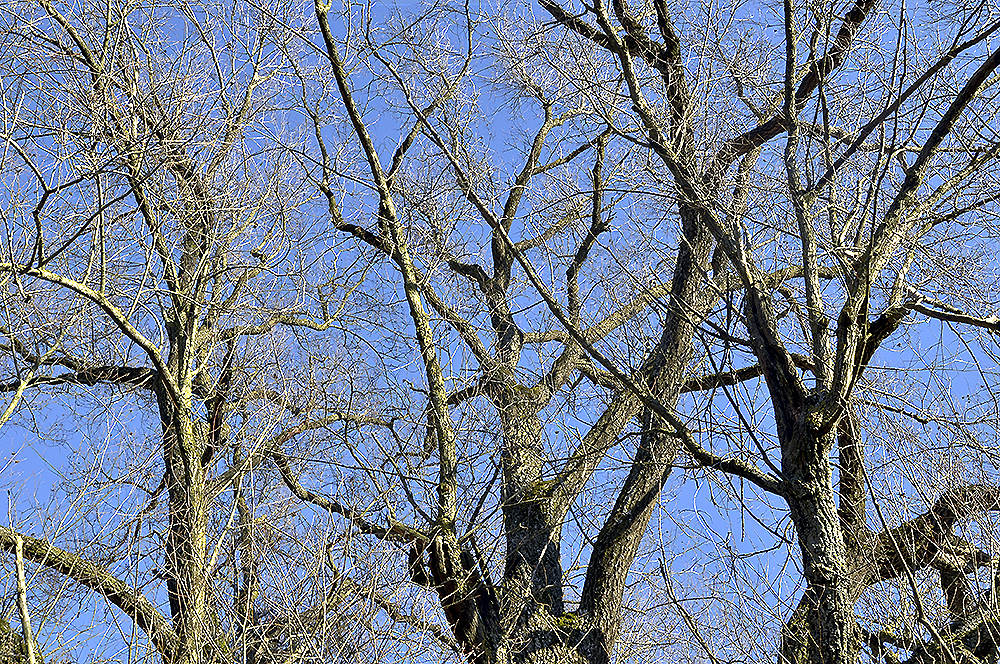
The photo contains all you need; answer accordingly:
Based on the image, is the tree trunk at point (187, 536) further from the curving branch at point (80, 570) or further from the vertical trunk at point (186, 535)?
the curving branch at point (80, 570)

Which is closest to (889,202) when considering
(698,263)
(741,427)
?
(698,263)

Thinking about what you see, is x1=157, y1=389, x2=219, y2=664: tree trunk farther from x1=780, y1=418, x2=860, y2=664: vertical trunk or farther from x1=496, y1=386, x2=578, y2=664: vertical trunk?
x1=780, y1=418, x2=860, y2=664: vertical trunk

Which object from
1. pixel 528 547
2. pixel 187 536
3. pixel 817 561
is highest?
pixel 187 536

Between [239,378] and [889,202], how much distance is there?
447cm

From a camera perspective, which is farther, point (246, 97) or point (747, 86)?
point (246, 97)

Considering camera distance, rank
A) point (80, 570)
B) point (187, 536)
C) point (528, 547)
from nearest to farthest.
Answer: point (80, 570) → point (187, 536) → point (528, 547)

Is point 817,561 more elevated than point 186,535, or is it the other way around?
point 186,535

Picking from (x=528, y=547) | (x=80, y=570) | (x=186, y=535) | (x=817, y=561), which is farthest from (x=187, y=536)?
(x=817, y=561)

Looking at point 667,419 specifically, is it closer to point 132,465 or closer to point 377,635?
point 377,635

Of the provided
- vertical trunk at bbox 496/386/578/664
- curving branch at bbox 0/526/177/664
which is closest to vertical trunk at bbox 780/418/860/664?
vertical trunk at bbox 496/386/578/664

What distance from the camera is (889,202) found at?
5.86 m

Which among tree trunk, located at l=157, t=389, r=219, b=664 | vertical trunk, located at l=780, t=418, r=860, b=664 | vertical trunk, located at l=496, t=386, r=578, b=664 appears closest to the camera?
vertical trunk, located at l=780, t=418, r=860, b=664

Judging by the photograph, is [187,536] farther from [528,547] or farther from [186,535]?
[528,547]

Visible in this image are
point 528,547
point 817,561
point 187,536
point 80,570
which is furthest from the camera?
point 528,547
